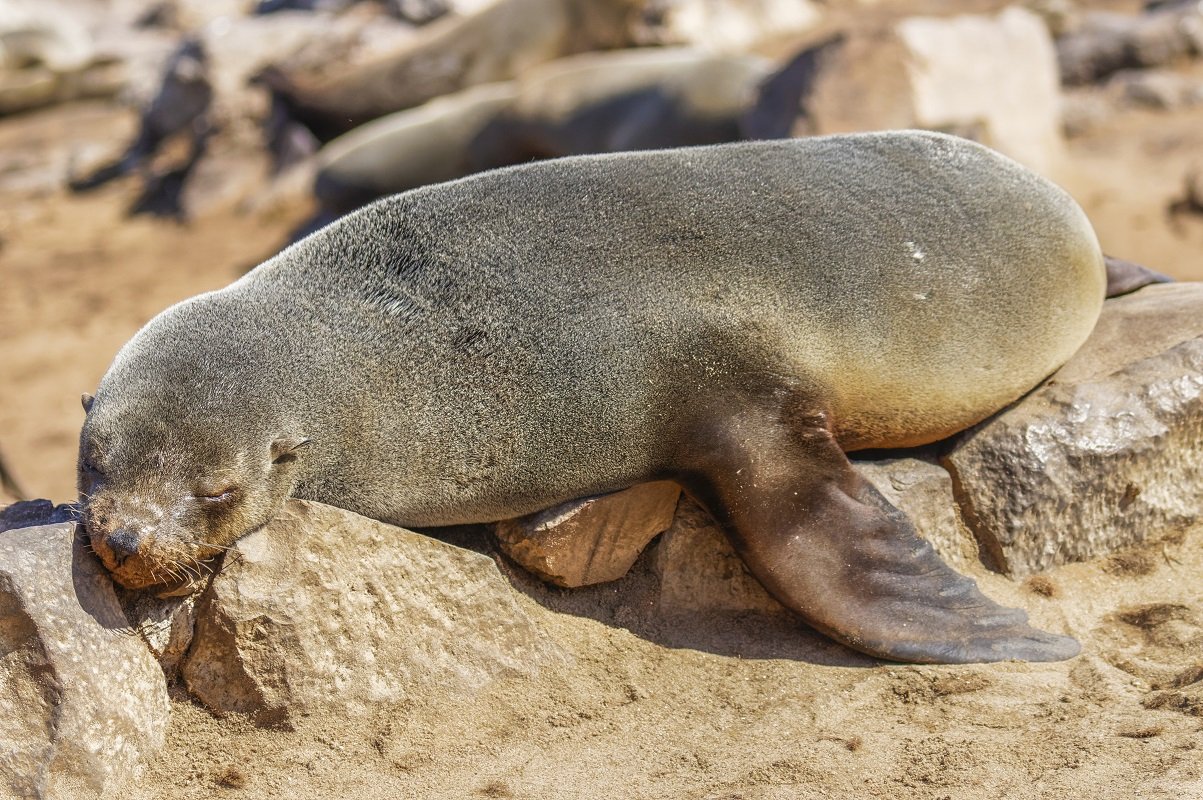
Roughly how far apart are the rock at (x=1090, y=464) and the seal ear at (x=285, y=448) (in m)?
2.09

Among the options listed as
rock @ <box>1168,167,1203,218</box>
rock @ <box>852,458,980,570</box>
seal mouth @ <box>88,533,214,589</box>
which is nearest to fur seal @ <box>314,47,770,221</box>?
rock @ <box>1168,167,1203,218</box>

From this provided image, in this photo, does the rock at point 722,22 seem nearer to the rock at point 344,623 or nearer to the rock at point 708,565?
the rock at point 708,565

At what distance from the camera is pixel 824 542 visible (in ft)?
12.2

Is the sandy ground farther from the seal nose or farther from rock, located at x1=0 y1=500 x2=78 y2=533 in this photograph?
rock, located at x1=0 y1=500 x2=78 y2=533

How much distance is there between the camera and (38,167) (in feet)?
51.0

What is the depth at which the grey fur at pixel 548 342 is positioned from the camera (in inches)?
141

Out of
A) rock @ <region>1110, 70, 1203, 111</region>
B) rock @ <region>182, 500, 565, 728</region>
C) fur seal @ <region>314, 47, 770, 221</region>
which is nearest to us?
rock @ <region>182, 500, 565, 728</region>

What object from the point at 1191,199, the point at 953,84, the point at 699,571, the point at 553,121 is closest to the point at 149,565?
the point at 699,571

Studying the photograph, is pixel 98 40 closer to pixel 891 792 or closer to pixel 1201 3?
pixel 1201 3

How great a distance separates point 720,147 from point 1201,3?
1040 centimetres

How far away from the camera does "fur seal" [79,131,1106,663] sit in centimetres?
357

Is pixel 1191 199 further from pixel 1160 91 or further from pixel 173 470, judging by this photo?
pixel 173 470

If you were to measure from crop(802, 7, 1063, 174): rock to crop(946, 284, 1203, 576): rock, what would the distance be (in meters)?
3.68

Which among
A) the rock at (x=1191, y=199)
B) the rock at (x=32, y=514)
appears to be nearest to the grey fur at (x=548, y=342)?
the rock at (x=32, y=514)
